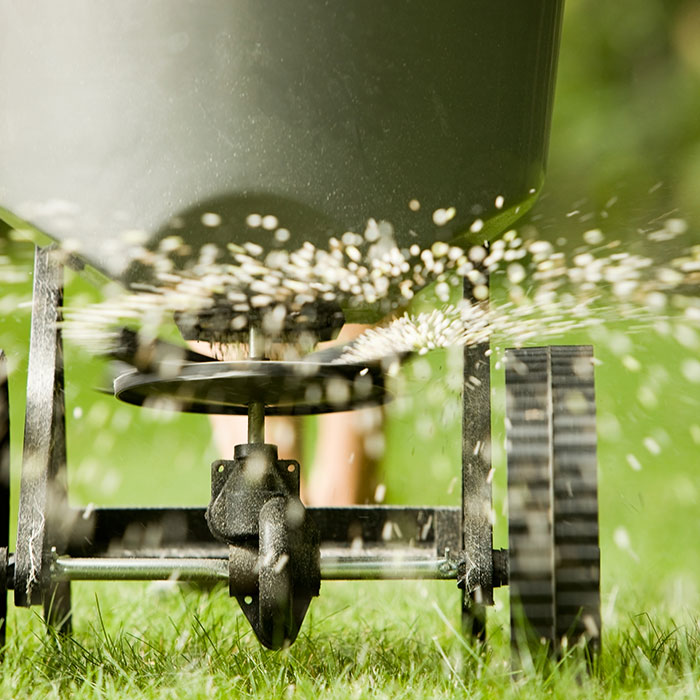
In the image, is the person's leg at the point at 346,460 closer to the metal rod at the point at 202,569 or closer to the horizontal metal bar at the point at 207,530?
the horizontal metal bar at the point at 207,530

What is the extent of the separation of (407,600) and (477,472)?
685 mm

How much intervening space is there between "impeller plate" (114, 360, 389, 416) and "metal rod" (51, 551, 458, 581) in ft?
0.66

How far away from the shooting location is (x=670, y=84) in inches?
94.0

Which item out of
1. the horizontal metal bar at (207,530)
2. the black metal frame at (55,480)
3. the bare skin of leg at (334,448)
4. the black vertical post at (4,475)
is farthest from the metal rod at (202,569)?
the bare skin of leg at (334,448)

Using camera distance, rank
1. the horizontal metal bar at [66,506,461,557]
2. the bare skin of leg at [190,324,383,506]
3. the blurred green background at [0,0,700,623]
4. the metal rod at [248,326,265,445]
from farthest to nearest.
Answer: the bare skin of leg at [190,324,383,506] < the blurred green background at [0,0,700,623] < the horizontal metal bar at [66,506,461,557] < the metal rod at [248,326,265,445]

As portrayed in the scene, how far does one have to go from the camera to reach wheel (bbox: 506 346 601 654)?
3.30 feet

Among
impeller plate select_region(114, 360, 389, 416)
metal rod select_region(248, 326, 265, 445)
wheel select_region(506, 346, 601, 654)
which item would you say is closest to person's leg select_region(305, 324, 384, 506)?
impeller plate select_region(114, 360, 389, 416)

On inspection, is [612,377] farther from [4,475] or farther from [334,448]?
[4,475]

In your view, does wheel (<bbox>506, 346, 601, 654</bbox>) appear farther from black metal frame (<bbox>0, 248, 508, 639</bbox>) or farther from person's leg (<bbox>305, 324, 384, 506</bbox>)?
person's leg (<bbox>305, 324, 384, 506</bbox>)

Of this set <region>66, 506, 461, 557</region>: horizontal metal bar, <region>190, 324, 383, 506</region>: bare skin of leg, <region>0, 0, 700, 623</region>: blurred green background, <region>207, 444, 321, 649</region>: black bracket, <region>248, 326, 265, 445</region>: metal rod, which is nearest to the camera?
<region>207, 444, 321, 649</region>: black bracket

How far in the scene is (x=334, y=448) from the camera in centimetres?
208

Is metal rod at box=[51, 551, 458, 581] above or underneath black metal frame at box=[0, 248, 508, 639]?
underneath

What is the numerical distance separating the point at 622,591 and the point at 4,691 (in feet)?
3.97

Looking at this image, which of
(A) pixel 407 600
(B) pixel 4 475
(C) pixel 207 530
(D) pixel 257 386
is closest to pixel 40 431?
(B) pixel 4 475
